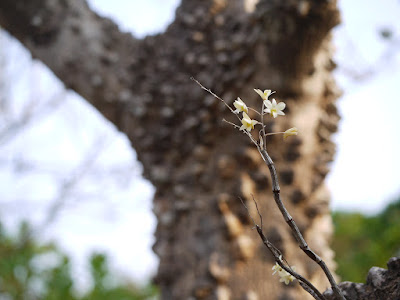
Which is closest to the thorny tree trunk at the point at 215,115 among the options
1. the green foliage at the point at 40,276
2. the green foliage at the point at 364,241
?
the green foliage at the point at 364,241

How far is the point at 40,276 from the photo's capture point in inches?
142

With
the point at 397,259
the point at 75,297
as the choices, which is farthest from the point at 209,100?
the point at 75,297

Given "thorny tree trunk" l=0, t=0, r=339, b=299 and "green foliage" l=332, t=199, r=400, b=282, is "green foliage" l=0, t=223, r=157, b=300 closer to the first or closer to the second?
"green foliage" l=332, t=199, r=400, b=282

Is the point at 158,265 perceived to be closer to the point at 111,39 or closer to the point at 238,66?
the point at 238,66

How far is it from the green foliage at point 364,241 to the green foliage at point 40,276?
5.60ft

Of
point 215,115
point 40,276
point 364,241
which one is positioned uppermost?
point 364,241

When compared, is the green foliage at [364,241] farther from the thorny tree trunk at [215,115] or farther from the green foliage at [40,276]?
the green foliage at [40,276]

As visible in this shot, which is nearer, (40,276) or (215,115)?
(215,115)

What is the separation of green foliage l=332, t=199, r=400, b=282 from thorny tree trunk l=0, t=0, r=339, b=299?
2.49ft

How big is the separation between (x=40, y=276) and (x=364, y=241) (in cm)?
267

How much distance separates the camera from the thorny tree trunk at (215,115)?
1158 millimetres

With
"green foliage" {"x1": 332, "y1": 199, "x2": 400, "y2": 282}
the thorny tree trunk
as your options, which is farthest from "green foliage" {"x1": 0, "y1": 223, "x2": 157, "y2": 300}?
the thorny tree trunk

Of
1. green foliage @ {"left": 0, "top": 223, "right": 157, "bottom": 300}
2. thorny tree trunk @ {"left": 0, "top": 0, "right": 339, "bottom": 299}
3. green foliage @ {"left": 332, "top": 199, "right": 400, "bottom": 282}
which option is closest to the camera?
thorny tree trunk @ {"left": 0, "top": 0, "right": 339, "bottom": 299}

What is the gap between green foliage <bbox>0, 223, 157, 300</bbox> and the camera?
329cm
